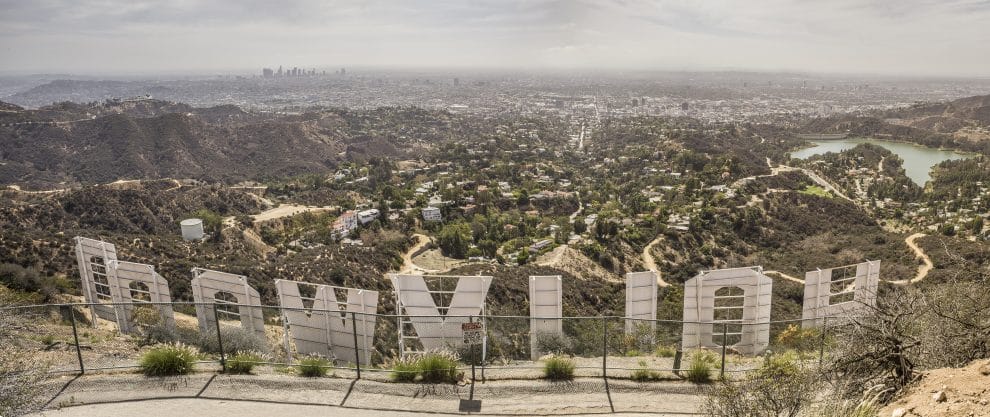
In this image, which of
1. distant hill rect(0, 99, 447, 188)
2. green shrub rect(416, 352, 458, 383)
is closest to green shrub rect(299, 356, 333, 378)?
green shrub rect(416, 352, 458, 383)

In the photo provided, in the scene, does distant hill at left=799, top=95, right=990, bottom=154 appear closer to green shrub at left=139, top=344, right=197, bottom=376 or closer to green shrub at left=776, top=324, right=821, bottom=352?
green shrub at left=776, top=324, right=821, bottom=352

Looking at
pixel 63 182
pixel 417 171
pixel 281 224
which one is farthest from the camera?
pixel 417 171

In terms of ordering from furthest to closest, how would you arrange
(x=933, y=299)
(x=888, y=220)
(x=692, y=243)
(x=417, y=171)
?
(x=417, y=171) < (x=888, y=220) < (x=692, y=243) < (x=933, y=299)

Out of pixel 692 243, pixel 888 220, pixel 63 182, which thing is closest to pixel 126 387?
pixel 692 243

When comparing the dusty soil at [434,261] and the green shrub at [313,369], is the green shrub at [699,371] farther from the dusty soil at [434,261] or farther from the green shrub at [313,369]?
the dusty soil at [434,261]

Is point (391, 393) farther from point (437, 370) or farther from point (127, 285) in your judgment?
point (127, 285)

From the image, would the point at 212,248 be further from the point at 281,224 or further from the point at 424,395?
the point at 424,395
